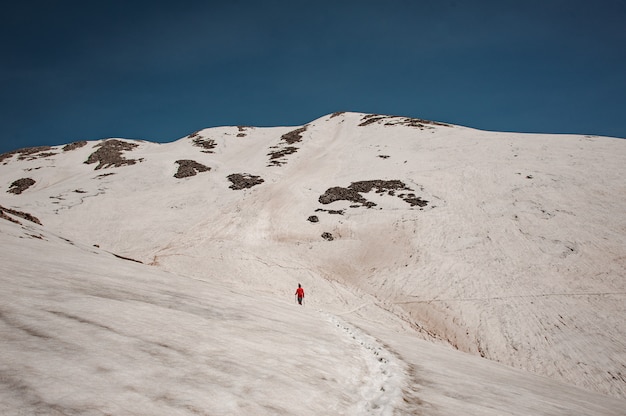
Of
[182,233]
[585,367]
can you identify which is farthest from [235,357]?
[182,233]

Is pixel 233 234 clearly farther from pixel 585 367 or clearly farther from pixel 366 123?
pixel 366 123

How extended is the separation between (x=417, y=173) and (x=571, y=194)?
16.5m

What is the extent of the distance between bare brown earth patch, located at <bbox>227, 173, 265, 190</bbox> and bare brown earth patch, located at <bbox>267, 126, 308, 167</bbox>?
6.39 m

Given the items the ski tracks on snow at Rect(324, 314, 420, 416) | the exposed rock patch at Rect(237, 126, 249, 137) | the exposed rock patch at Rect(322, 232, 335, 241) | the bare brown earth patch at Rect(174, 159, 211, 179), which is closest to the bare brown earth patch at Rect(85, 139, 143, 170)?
the bare brown earth patch at Rect(174, 159, 211, 179)

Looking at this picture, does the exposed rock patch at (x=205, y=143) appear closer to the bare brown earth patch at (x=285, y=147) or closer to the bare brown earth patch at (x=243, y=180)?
the bare brown earth patch at (x=285, y=147)

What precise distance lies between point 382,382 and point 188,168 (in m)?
54.8

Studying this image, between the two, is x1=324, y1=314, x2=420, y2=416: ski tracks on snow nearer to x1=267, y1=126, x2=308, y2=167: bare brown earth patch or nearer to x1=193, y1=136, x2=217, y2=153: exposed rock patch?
x1=267, y1=126, x2=308, y2=167: bare brown earth patch

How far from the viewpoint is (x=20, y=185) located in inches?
2445

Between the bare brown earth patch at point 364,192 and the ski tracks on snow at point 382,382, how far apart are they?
30.2 metres

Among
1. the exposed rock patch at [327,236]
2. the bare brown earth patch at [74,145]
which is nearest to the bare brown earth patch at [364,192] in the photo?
the exposed rock patch at [327,236]

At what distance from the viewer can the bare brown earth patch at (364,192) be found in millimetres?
40375

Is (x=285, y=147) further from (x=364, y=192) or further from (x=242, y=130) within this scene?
(x=364, y=192)

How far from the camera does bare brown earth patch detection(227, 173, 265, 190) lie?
49231 mm

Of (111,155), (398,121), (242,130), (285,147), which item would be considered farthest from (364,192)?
(111,155)
